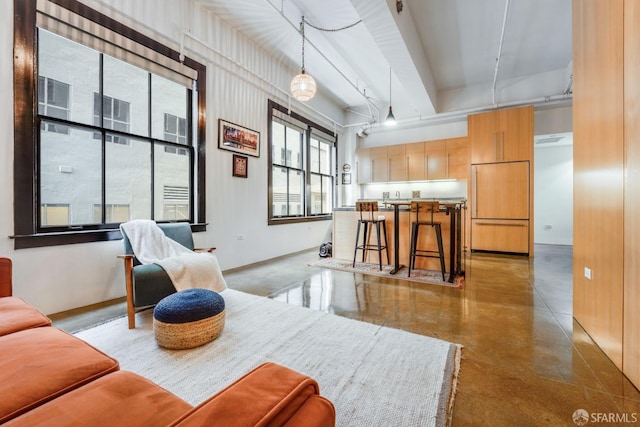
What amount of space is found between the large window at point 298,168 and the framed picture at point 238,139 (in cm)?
43

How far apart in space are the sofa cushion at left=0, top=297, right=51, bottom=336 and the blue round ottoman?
0.67m

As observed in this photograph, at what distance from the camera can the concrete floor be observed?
147 cm

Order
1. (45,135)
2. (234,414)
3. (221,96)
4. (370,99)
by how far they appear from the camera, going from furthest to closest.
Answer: (370,99)
(221,96)
(45,135)
(234,414)

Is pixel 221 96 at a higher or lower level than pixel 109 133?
higher

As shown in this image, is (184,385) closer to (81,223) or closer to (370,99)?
(81,223)

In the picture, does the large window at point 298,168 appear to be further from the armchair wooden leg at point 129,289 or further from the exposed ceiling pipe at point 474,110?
the armchair wooden leg at point 129,289

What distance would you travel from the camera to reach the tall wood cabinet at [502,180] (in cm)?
549

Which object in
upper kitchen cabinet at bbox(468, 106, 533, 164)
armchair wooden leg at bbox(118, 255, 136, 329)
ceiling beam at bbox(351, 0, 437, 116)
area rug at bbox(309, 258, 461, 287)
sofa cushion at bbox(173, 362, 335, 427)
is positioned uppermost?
ceiling beam at bbox(351, 0, 437, 116)

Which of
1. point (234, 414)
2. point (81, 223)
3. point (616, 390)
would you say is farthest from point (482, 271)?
point (81, 223)

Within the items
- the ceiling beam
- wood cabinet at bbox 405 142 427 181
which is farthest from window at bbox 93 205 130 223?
wood cabinet at bbox 405 142 427 181

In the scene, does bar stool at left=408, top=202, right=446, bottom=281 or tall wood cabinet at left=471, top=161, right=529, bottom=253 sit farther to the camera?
tall wood cabinet at left=471, top=161, right=529, bottom=253

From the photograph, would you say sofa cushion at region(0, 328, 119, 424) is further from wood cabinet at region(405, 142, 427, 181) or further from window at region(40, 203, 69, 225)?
wood cabinet at region(405, 142, 427, 181)

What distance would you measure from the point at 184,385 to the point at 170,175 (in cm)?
288

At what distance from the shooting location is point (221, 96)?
13.6 ft
